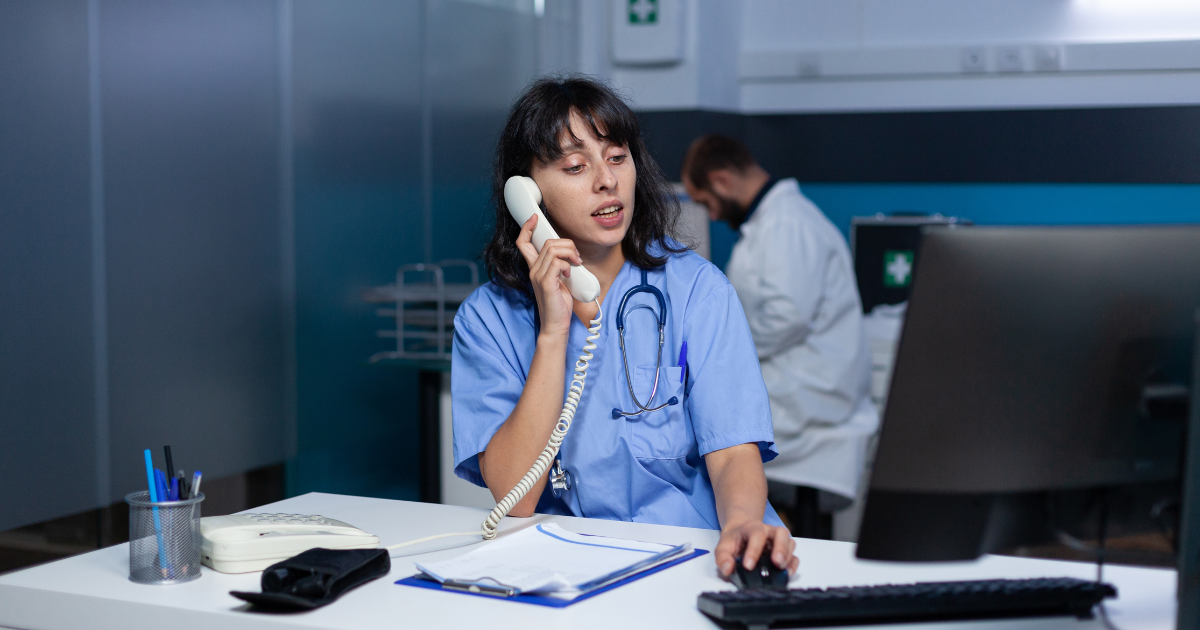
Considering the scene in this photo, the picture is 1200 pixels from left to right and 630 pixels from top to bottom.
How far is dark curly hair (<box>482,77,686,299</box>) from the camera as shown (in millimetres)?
1546

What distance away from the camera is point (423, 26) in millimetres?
3281

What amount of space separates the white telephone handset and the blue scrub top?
0.10m

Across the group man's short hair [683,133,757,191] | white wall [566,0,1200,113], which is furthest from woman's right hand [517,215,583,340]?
white wall [566,0,1200,113]

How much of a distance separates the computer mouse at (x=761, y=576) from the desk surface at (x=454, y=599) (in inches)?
0.8

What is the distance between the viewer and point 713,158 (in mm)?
3158

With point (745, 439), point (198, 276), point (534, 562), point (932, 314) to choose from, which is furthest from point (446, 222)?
point (932, 314)

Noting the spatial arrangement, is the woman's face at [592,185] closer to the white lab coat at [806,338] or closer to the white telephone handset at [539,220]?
the white telephone handset at [539,220]

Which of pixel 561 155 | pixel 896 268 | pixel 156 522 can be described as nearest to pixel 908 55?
pixel 896 268

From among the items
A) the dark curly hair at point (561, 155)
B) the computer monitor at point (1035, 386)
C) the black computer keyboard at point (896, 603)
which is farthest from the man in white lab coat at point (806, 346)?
the computer monitor at point (1035, 386)

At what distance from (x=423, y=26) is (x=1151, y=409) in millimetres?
2872

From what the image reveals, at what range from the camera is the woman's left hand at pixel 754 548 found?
105 cm

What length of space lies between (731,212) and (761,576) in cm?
225

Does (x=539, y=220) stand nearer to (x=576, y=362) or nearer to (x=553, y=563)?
(x=576, y=362)

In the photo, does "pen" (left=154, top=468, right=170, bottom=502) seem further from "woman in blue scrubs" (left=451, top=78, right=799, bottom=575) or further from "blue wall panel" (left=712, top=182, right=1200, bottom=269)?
"blue wall panel" (left=712, top=182, right=1200, bottom=269)
